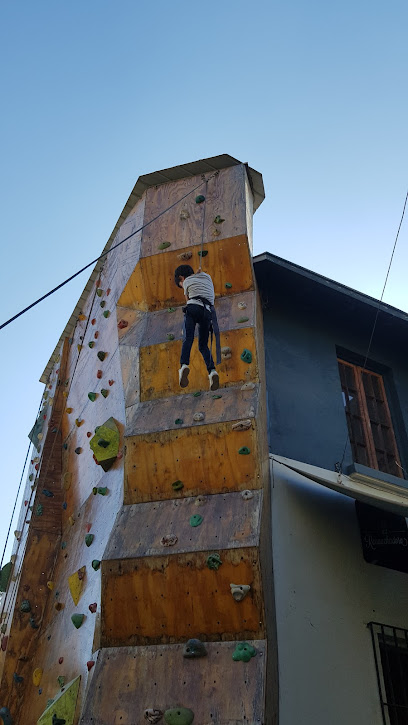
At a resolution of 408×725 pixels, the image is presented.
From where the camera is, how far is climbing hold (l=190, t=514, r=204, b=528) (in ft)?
18.6

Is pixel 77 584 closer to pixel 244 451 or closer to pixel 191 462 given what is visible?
pixel 191 462

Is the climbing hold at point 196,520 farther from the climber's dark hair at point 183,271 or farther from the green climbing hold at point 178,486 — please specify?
the climber's dark hair at point 183,271

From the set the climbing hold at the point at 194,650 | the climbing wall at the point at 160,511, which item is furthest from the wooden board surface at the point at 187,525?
the climbing hold at the point at 194,650

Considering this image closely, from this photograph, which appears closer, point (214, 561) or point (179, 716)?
point (179, 716)

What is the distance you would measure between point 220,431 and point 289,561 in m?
1.45

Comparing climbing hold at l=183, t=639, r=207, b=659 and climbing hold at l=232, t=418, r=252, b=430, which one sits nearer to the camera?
climbing hold at l=183, t=639, r=207, b=659

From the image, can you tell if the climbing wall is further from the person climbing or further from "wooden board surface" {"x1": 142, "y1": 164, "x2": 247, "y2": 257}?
the person climbing

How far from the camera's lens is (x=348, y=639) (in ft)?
20.5

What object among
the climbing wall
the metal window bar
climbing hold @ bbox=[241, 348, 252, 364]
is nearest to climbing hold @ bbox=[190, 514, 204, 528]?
the climbing wall

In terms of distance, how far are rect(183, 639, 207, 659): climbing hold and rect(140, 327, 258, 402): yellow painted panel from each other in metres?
2.53

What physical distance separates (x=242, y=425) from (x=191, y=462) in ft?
1.94

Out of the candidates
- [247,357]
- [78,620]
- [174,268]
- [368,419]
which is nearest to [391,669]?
[368,419]

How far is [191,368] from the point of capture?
6.84 meters

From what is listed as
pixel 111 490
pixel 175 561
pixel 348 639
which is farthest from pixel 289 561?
pixel 111 490
